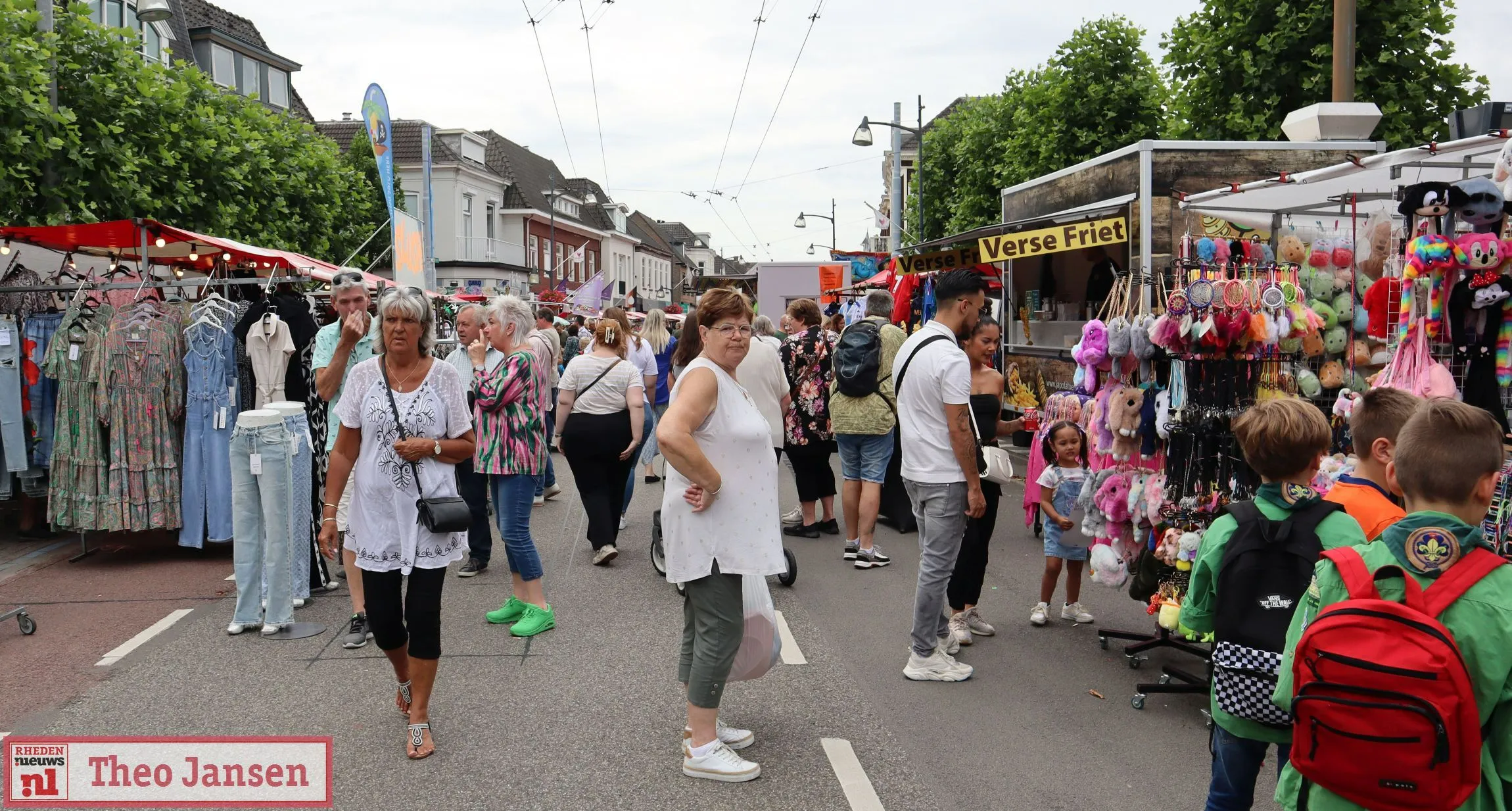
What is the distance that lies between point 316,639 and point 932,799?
3.69 m

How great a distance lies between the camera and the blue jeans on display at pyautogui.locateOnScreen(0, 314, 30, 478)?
7973 millimetres

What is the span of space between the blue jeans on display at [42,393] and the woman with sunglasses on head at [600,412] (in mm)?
4105

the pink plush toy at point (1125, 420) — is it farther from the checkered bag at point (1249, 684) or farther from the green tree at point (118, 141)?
the green tree at point (118, 141)

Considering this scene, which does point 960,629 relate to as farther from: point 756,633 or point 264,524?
point 264,524

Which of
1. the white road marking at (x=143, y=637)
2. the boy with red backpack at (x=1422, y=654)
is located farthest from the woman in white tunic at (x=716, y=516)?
the white road marking at (x=143, y=637)

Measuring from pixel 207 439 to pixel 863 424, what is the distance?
4.73m

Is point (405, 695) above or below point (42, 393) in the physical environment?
below

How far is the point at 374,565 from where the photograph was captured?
4.16m

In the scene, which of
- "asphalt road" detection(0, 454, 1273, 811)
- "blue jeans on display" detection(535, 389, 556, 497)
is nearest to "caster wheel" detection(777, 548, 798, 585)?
"asphalt road" detection(0, 454, 1273, 811)

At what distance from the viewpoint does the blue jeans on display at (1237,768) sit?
2961 mm

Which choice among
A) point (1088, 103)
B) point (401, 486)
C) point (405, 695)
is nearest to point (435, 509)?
point (401, 486)

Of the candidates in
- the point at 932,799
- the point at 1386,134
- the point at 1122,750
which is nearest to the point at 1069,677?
the point at 1122,750

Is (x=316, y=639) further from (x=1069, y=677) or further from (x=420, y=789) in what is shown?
(x=1069, y=677)

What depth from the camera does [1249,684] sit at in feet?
9.61
